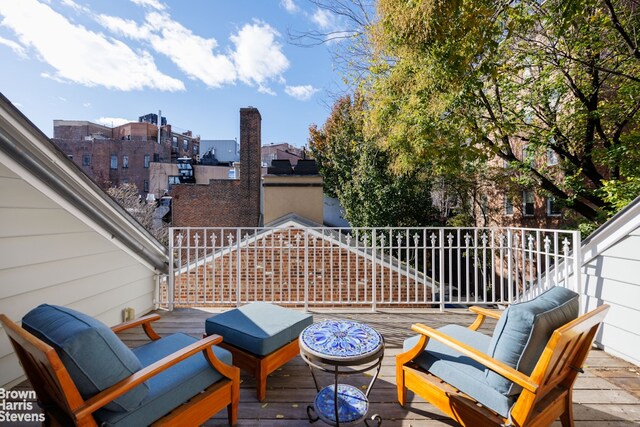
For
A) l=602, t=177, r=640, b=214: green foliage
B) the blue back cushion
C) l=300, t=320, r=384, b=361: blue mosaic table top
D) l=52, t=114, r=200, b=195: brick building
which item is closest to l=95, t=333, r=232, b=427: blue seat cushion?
l=300, t=320, r=384, b=361: blue mosaic table top

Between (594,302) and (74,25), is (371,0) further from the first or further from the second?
(74,25)

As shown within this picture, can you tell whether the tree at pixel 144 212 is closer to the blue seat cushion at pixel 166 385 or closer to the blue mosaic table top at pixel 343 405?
the blue seat cushion at pixel 166 385

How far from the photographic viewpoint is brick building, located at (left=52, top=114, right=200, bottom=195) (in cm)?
2809

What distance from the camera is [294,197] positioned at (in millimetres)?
8211

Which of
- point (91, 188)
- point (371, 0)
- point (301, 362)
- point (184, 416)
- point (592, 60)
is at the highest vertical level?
point (371, 0)

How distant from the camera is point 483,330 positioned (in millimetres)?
3619

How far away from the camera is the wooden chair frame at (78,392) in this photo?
52.5 inches

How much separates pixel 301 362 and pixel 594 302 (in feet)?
11.1

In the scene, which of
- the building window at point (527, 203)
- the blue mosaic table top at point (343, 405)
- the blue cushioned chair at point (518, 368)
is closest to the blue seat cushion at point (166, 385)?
the blue mosaic table top at point (343, 405)

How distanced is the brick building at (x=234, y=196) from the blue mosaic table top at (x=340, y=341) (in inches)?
400

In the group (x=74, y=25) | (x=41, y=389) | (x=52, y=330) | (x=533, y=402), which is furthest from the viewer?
(x=74, y=25)

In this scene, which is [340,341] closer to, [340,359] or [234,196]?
[340,359]

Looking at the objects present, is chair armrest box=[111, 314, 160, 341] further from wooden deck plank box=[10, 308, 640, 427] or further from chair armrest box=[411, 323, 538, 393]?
chair armrest box=[411, 323, 538, 393]

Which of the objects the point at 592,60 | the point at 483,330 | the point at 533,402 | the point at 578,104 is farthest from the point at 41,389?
the point at 578,104
